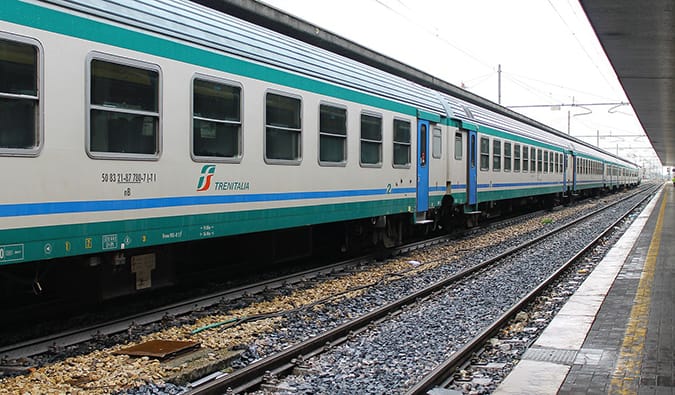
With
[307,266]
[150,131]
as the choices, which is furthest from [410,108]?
[150,131]

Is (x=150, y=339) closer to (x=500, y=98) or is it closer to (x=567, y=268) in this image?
(x=567, y=268)

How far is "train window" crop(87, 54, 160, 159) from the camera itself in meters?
5.98

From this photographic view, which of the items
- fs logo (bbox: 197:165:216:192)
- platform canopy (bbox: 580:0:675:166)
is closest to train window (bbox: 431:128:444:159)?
platform canopy (bbox: 580:0:675:166)

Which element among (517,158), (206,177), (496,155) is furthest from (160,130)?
(517,158)

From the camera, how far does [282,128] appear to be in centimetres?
866

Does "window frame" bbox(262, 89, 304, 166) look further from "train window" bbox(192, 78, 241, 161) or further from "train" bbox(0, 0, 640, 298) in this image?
"train window" bbox(192, 78, 241, 161)

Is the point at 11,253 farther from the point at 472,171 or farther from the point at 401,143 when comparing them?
the point at 472,171

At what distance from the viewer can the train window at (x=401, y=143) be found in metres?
12.0

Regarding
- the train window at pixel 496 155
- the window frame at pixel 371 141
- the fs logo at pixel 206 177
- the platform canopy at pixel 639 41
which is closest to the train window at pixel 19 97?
the fs logo at pixel 206 177

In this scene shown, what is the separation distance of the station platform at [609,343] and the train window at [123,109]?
408cm

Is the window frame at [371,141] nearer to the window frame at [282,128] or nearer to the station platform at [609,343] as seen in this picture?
the window frame at [282,128]

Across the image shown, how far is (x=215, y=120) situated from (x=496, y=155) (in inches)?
506

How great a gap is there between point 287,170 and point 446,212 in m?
7.79

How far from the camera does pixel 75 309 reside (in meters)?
7.17
